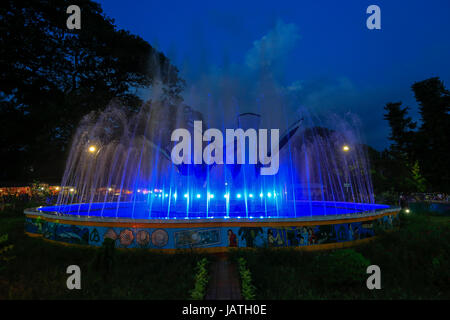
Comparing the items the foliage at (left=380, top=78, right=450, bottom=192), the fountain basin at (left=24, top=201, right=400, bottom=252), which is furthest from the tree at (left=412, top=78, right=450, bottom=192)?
the fountain basin at (left=24, top=201, right=400, bottom=252)

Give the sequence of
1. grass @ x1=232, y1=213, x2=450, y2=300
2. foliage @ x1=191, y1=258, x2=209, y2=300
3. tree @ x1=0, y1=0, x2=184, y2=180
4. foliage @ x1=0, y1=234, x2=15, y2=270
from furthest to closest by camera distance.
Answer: tree @ x1=0, y1=0, x2=184, y2=180 < foliage @ x1=0, y1=234, x2=15, y2=270 < grass @ x1=232, y1=213, x2=450, y2=300 < foliage @ x1=191, y1=258, x2=209, y2=300

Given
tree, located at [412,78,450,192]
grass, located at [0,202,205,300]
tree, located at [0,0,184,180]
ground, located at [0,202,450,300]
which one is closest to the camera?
grass, located at [0,202,205,300]

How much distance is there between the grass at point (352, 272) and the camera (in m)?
6.52

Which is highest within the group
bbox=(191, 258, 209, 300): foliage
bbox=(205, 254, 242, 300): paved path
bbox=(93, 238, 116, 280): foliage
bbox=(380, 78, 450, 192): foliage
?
bbox=(380, 78, 450, 192): foliage

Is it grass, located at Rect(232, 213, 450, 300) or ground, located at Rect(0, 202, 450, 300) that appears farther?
grass, located at Rect(232, 213, 450, 300)

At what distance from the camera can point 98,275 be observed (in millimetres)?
7312

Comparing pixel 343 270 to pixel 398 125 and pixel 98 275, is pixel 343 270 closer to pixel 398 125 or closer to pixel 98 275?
pixel 98 275

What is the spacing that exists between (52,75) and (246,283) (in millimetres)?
32844

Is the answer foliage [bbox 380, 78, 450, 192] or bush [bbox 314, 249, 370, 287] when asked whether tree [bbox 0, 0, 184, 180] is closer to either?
bush [bbox 314, 249, 370, 287]

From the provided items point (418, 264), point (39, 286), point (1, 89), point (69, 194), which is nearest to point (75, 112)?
point (1, 89)

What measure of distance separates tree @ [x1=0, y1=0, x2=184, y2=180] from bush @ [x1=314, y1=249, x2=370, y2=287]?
91.3 feet

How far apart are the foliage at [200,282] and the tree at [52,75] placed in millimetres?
25194

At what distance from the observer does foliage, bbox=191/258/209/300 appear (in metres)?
5.90
